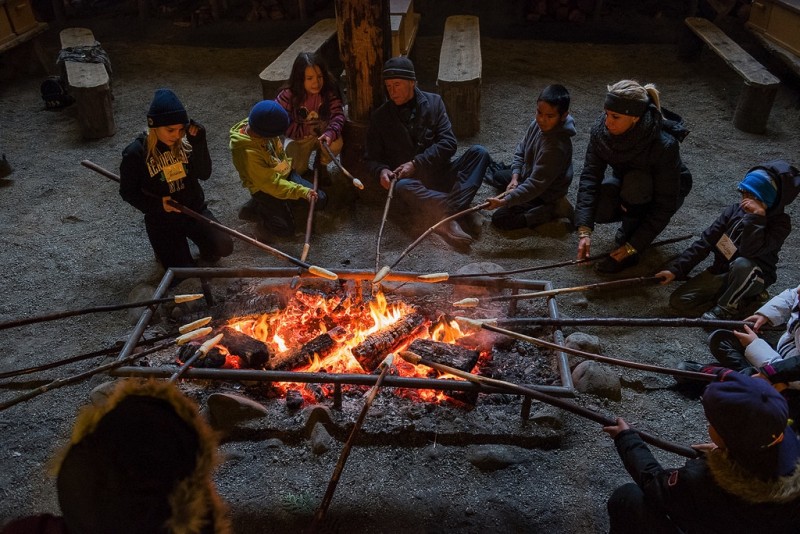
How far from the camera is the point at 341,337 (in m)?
4.33

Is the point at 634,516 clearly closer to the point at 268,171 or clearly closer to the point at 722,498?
the point at 722,498

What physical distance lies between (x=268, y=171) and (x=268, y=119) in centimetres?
62

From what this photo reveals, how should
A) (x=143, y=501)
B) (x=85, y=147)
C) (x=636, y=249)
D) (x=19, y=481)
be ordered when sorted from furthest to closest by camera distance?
(x=85, y=147)
(x=636, y=249)
(x=19, y=481)
(x=143, y=501)

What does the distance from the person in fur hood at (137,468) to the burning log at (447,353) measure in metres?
2.10

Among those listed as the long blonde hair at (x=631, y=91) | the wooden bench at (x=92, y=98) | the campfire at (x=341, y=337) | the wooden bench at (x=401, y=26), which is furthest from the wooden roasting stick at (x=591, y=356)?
the wooden bench at (x=92, y=98)

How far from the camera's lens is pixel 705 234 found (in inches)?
196

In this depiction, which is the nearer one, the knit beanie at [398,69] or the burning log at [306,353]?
the burning log at [306,353]

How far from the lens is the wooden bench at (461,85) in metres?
7.68

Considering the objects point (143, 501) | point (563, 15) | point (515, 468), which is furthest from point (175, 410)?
point (563, 15)

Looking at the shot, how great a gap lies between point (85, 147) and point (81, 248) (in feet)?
9.10

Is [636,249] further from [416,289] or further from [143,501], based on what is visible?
[143,501]

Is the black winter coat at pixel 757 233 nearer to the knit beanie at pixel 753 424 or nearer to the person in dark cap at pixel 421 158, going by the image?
the person in dark cap at pixel 421 158

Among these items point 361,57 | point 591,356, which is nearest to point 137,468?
point 591,356

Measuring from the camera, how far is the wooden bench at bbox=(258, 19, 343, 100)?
767 centimetres
